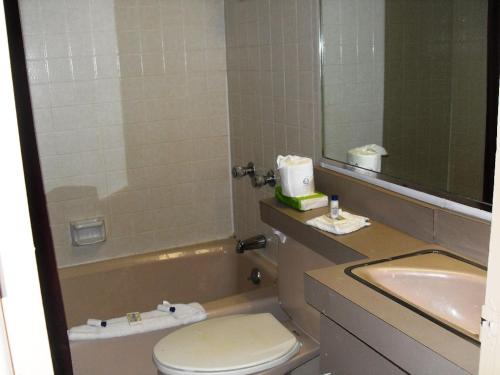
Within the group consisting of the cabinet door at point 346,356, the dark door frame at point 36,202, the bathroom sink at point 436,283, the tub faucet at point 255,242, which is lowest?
the tub faucet at point 255,242

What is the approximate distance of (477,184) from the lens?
1.53 m

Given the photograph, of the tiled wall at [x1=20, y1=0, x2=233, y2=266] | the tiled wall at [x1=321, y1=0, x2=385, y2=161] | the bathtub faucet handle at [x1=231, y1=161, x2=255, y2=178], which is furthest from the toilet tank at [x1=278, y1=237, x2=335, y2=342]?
the tiled wall at [x1=20, y1=0, x2=233, y2=266]

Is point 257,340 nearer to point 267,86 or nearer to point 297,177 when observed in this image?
point 297,177

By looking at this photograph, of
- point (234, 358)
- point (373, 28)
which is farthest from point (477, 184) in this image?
point (234, 358)

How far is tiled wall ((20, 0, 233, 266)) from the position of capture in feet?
8.66

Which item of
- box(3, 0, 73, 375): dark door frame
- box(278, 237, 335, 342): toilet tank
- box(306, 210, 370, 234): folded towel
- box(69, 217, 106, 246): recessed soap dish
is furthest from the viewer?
box(69, 217, 106, 246): recessed soap dish

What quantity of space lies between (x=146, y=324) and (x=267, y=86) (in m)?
1.12

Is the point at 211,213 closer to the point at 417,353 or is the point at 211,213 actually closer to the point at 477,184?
the point at 477,184

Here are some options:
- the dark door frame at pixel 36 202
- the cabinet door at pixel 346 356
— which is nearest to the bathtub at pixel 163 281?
the cabinet door at pixel 346 356

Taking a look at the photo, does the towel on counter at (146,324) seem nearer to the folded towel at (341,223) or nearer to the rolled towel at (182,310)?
the rolled towel at (182,310)

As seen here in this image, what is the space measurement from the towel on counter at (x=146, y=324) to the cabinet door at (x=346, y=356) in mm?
871

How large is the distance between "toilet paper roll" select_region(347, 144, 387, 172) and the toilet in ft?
1.16

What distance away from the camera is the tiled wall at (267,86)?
2.22 metres

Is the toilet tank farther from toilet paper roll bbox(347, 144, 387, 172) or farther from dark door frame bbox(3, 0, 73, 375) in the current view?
dark door frame bbox(3, 0, 73, 375)
